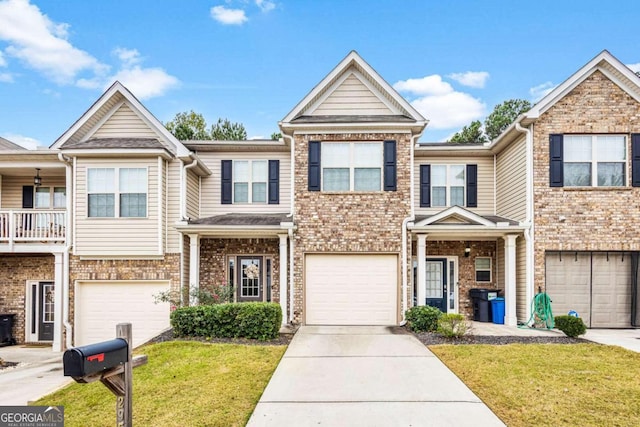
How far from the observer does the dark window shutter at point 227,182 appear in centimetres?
1538

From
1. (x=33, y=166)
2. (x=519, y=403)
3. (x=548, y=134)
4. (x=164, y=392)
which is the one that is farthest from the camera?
(x=33, y=166)

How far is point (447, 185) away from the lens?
15594mm

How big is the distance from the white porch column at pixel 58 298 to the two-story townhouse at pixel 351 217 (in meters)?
0.04

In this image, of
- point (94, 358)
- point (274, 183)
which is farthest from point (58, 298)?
point (94, 358)

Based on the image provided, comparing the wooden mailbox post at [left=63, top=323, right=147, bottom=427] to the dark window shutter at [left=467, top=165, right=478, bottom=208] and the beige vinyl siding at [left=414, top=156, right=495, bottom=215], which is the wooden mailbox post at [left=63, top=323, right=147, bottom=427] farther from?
the dark window shutter at [left=467, top=165, right=478, bottom=208]

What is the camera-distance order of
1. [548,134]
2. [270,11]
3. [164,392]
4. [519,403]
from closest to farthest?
[519,403] → [164,392] → [548,134] → [270,11]

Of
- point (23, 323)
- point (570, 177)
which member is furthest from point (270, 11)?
point (23, 323)

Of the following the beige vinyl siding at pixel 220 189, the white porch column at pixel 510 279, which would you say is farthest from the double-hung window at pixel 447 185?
the beige vinyl siding at pixel 220 189

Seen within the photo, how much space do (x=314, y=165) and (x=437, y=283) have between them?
5768 mm

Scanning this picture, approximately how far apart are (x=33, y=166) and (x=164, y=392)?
10391 mm

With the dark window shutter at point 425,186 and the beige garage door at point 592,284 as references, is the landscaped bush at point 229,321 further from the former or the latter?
the beige garage door at point 592,284

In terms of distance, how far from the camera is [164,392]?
7.06 m

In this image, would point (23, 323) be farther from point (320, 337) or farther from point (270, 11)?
point (270, 11)

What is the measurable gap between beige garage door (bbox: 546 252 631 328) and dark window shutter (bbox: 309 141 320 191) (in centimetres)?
707
